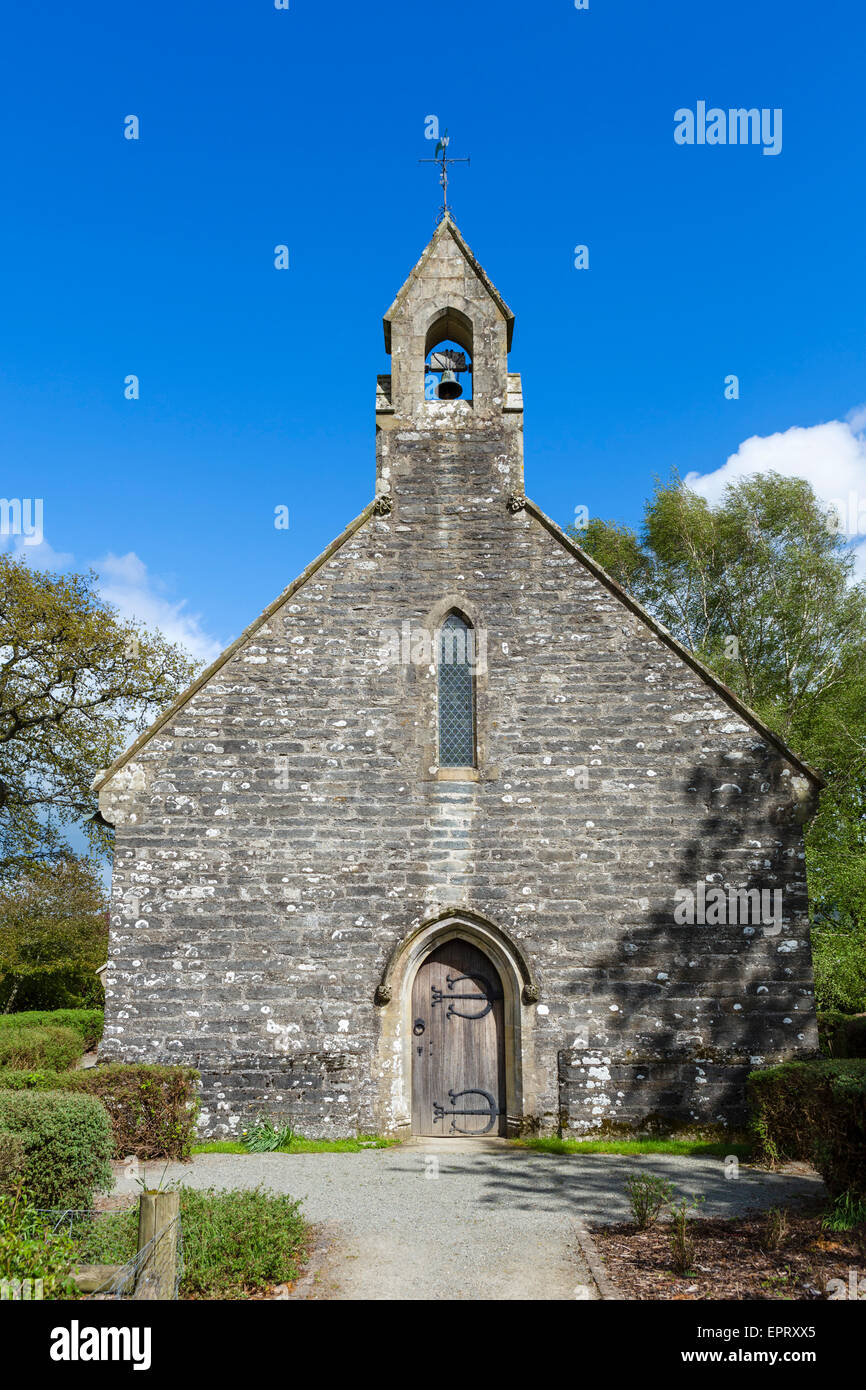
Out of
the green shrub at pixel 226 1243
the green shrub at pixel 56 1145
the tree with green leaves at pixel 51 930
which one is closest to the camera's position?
the green shrub at pixel 226 1243

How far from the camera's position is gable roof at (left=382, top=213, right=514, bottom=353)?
1413 cm

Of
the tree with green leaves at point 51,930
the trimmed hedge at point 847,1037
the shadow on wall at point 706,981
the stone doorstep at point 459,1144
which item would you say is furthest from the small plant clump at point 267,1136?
the tree with green leaves at point 51,930

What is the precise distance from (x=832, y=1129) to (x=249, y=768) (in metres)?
7.90

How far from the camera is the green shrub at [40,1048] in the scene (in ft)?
45.2

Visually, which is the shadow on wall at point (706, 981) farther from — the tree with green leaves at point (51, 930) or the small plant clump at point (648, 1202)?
the tree with green leaves at point (51, 930)

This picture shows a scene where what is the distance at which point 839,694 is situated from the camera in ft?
80.6

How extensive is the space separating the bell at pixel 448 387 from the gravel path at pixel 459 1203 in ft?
35.2

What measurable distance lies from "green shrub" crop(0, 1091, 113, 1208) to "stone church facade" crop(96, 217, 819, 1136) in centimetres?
311

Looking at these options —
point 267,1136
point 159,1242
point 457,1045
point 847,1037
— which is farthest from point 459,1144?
point 847,1037

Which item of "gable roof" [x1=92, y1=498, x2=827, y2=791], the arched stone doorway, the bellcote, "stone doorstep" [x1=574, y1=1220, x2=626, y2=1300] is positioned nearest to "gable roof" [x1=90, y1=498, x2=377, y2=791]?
"gable roof" [x1=92, y1=498, x2=827, y2=791]

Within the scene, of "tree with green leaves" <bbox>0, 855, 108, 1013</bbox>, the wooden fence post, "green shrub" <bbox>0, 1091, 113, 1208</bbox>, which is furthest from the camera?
"tree with green leaves" <bbox>0, 855, 108, 1013</bbox>

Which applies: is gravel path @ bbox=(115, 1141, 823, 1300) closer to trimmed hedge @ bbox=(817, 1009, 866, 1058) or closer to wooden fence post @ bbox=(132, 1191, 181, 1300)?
wooden fence post @ bbox=(132, 1191, 181, 1300)
